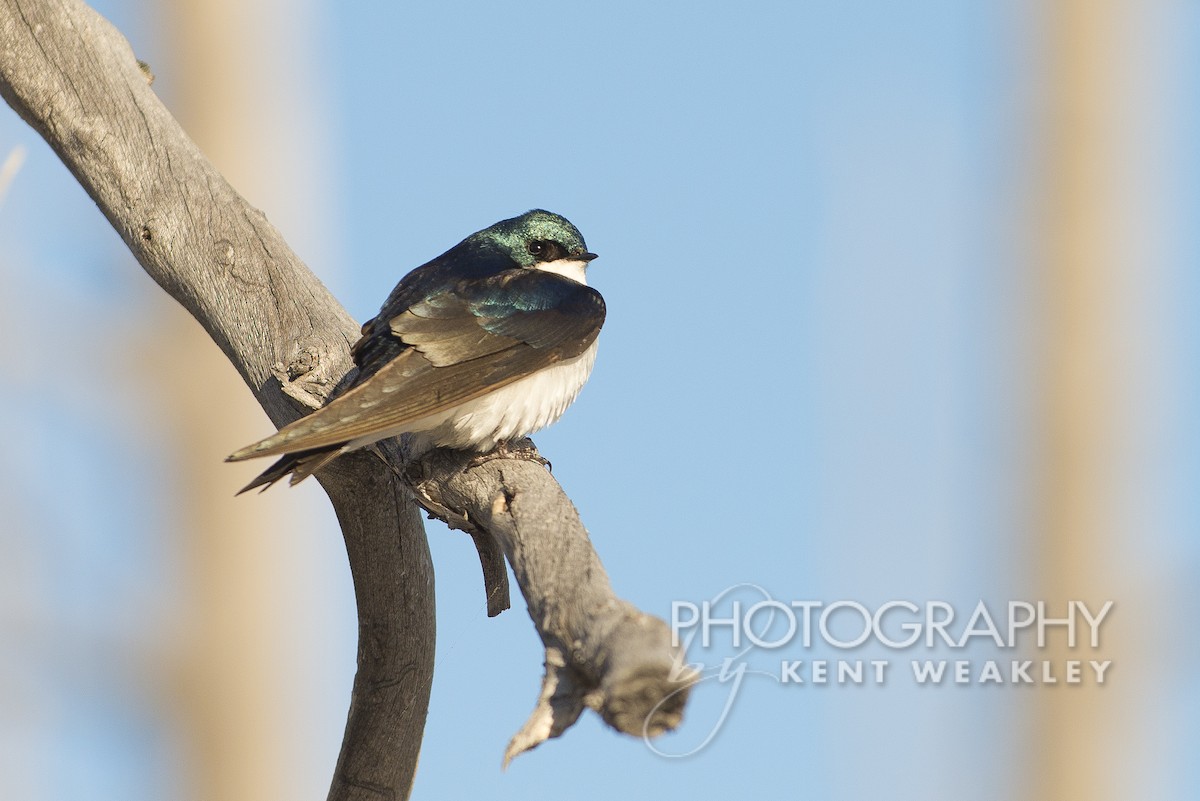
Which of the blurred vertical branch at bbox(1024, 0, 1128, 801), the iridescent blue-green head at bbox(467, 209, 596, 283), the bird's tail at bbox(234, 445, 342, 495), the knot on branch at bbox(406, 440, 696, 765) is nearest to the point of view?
the knot on branch at bbox(406, 440, 696, 765)

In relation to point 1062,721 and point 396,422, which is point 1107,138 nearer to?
point 1062,721

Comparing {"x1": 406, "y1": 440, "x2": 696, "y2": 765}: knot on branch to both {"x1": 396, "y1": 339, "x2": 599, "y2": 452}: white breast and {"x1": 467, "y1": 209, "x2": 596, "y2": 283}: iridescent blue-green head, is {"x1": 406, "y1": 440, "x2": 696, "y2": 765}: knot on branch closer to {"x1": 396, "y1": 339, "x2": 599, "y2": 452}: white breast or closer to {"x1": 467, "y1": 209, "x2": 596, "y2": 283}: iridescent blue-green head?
{"x1": 396, "y1": 339, "x2": 599, "y2": 452}: white breast

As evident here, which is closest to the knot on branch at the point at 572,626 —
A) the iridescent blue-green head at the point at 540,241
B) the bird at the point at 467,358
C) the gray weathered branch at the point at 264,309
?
the gray weathered branch at the point at 264,309

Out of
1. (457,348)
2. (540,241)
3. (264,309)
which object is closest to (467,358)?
(457,348)

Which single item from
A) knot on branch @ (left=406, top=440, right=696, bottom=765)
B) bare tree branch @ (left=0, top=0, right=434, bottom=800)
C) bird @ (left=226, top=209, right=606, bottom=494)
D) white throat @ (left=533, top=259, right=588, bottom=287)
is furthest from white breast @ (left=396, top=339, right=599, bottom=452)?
white throat @ (left=533, top=259, right=588, bottom=287)

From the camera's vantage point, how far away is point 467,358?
135 inches

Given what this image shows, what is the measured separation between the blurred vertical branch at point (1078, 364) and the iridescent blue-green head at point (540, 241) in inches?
50.3

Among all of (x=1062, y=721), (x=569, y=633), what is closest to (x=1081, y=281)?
(x=1062, y=721)

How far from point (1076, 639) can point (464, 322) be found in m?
1.60

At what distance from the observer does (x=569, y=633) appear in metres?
2.09

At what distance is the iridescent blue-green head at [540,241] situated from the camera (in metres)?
4.13

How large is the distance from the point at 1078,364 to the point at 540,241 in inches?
59.0

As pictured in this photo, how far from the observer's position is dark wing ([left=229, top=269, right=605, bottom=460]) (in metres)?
2.85

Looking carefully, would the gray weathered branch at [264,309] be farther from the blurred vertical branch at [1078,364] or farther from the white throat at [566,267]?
the blurred vertical branch at [1078,364]
